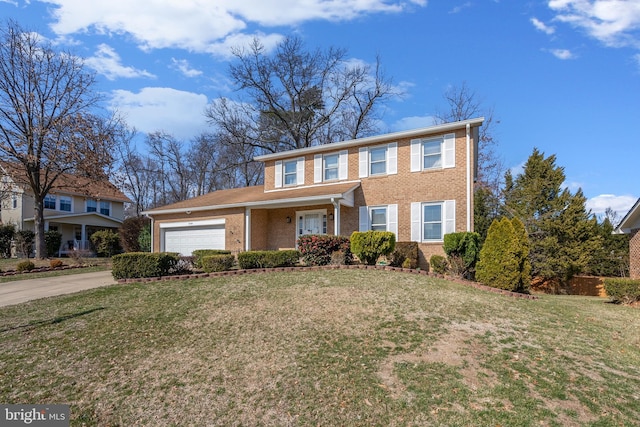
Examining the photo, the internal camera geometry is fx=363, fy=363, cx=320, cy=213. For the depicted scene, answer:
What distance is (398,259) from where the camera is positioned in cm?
1388

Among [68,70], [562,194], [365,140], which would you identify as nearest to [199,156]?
[68,70]

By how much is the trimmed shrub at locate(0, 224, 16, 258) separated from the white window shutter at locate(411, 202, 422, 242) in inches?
1076

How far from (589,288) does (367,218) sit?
1103 cm

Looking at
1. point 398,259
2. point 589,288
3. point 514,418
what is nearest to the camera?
point 514,418

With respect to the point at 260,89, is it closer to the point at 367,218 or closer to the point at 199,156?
the point at 199,156

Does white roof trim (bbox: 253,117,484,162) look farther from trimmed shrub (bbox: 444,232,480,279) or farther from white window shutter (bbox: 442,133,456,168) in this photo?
trimmed shrub (bbox: 444,232,480,279)

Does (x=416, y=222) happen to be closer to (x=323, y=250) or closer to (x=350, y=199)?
(x=350, y=199)

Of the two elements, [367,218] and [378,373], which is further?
[367,218]

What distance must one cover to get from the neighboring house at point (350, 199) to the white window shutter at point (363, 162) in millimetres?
45

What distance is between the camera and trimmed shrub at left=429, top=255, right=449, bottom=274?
12.9 meters

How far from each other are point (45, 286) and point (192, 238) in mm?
7678

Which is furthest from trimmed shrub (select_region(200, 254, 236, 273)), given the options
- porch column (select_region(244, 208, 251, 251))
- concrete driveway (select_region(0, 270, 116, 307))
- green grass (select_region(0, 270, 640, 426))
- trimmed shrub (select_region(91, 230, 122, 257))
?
trimmed shrub (select_region(91, 230, 122, 257))

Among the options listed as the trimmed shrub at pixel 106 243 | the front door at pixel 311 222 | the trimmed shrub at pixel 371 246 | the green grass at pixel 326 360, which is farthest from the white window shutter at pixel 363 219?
the trimmed shrub at pixel 106 243

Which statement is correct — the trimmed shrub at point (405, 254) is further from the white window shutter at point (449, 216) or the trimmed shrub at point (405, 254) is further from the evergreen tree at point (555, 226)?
the evergreen tree at point (555, 226)
